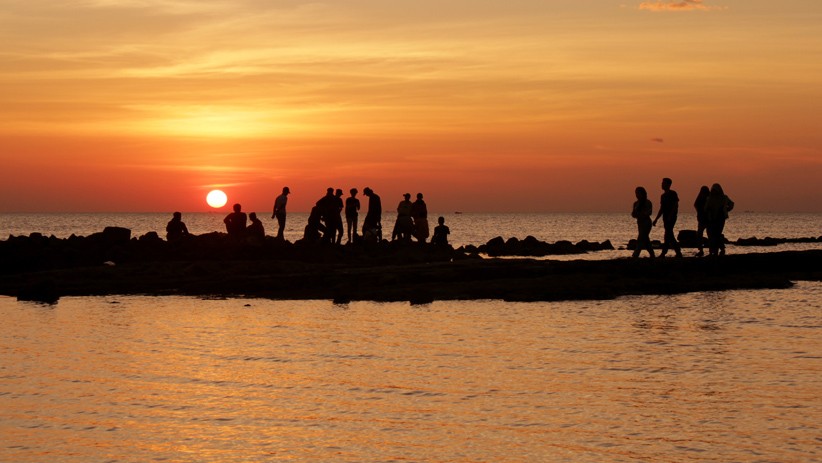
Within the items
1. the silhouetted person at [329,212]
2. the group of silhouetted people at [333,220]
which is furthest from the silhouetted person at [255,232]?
the silhouetted person at [329,212]

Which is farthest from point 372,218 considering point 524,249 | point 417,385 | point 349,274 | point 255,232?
point 417,385

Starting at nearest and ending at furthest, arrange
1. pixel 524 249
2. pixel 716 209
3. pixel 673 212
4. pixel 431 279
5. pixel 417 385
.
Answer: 1. pixel 417 385
2. pixel 431 279
3. pixel 673 212
4. pixel 716 209
5. pixel 524 249

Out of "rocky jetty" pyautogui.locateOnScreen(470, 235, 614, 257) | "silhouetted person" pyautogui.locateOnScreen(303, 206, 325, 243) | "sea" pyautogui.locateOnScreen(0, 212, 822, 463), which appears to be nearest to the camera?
"sea" pyautogui.locateOnScreen(0, 212, 822, 463)

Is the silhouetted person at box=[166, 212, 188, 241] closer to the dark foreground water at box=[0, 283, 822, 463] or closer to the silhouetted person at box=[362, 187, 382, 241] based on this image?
the silhouetted person at box=[362, 187, 382, 241]

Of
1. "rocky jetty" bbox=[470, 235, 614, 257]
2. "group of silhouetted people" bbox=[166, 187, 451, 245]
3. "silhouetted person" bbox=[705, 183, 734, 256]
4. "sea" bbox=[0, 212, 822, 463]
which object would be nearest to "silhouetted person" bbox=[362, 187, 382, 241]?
"group of silhouetted people" bbox=[166, 187, 451, 245]

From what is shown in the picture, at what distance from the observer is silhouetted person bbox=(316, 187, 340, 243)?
38.0 meters

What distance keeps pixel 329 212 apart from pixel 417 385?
77.5ft

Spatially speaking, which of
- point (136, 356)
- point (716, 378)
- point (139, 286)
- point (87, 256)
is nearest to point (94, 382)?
point (136, 356)

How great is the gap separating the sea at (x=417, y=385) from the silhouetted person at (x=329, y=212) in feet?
44.5

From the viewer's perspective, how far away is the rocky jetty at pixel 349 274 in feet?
91.3

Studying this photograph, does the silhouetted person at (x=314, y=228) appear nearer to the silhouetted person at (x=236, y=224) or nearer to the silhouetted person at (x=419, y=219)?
the silhouetted person at (x=236, y=224)

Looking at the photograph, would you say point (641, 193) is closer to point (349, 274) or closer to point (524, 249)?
point (349, 274)

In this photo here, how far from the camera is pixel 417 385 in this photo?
1511cm

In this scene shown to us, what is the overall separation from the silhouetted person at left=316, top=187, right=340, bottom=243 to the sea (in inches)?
534
